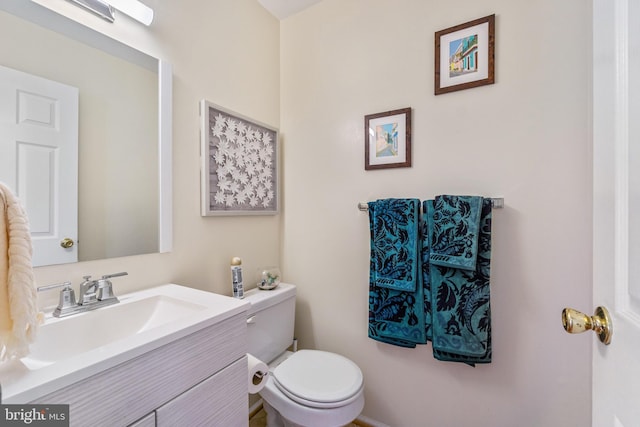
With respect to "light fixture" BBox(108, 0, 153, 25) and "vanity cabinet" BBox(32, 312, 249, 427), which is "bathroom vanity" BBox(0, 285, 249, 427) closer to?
"vanity cabinet" BBox(32, 312, 249, 427)

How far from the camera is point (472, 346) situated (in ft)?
3.67

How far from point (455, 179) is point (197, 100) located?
127cm

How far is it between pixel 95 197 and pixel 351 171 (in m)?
1.14

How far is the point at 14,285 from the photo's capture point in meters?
0.55

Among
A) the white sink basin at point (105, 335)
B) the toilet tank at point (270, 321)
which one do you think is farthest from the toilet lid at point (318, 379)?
the white sink basin at point (105, 335)

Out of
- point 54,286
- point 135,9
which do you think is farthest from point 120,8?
point 54,286

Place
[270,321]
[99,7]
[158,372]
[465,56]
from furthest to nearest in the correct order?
[270,321], [465,56], [99,7], [158,372]

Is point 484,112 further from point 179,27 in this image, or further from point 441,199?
point 179,27

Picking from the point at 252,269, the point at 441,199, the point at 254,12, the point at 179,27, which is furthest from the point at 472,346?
the point at 254,12

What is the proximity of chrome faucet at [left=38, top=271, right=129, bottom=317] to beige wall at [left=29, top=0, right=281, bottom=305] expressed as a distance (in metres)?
0.05

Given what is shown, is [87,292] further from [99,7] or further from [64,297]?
[99,7]

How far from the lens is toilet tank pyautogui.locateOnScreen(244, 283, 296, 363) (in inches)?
50.2

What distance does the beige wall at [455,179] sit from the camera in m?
1.05
